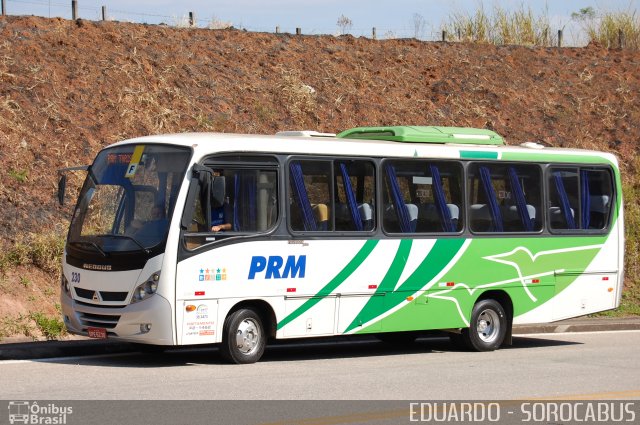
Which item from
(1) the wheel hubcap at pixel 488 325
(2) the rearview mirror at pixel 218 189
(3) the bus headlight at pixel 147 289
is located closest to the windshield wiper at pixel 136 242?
(3) the bus headlight at pixel 147 289

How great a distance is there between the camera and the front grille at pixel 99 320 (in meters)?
13.2

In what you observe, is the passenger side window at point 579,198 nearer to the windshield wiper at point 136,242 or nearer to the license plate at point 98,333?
the windshield wiper at point 136,242

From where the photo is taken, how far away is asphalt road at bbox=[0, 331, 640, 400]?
36.4 feet

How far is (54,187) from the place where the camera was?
2091cm

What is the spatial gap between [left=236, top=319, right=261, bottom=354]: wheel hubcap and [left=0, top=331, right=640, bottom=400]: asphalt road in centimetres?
26

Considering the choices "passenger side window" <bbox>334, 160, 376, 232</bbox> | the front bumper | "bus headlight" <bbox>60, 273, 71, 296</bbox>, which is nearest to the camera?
the front bumper

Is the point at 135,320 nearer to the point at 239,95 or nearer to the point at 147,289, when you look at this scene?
the point at 147,289

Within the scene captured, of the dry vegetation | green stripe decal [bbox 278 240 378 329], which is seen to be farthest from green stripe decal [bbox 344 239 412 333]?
the dry vegetation

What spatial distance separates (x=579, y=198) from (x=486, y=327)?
9.36 feet

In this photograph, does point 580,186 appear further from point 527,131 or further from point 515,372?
point 527,131

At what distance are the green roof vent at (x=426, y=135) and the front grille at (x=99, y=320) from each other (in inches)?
208

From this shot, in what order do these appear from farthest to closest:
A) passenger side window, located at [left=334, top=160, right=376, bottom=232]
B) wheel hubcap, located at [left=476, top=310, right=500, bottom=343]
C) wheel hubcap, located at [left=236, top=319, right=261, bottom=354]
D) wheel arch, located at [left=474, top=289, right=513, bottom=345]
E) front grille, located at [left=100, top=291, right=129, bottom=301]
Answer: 1. wheel arch, located at [left=474, top=289, right=513, bottom=345]
2. wheel hubcap, located at [left=476, top=310, right=500, bottom=343]
3. passenger side window, located at [left=334, top=160, right=376, bottom=232]
4. wheel hubcap, located at [left=236, top=319, right=261, bottom=354]
5. front grille, located at [left=100, top=291, right=129, bottom=301]

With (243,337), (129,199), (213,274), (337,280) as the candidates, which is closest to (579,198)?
(337,280)

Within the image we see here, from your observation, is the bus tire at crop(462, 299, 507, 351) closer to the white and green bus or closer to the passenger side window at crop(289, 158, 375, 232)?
the white and green bus
